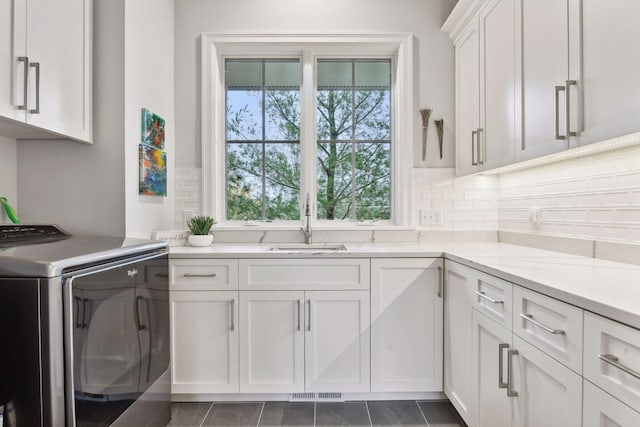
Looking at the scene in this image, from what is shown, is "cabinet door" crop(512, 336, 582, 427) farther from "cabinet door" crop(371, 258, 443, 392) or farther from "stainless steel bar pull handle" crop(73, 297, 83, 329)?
"stainless steel bar pull handle" crop(73, 297, 83, 329)

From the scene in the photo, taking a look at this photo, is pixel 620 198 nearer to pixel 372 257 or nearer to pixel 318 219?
pixel 372 257

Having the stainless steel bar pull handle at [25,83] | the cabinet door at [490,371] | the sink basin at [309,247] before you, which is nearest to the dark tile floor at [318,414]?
the cabinet door at [490,371]

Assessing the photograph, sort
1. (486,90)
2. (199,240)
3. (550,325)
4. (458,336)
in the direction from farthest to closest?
(199,240) → (486,90) → (458,336) → (550,325)

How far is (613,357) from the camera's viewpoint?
0.86 m

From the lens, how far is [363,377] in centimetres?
205

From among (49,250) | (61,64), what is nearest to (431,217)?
(49,250)

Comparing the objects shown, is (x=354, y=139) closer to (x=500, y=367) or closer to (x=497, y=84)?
(x=497, y=84)

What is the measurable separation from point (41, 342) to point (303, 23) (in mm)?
2382

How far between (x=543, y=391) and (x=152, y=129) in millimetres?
2289

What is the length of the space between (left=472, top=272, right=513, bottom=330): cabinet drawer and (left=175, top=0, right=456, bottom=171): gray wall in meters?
1.22

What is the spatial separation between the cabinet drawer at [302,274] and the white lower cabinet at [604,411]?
3.86ft

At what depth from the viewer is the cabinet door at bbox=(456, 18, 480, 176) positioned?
2.20 metres

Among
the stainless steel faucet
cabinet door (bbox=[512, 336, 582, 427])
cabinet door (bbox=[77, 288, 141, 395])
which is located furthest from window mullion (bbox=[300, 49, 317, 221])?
cabinet door (bbox=[512, 336, 582, 427])

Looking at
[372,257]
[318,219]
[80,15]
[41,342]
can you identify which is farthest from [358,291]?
[80,15]
